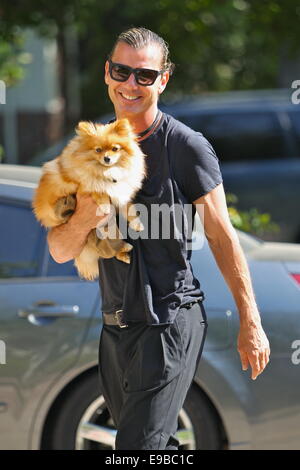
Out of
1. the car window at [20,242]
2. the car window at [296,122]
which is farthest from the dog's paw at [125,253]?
the car window at [296,122]

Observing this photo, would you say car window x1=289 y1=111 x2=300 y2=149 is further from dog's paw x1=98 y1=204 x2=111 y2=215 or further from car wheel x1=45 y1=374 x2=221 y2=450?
dog's paw x1=98 y1=204 x2=111 y2=215

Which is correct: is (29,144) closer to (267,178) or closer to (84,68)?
(84,68)

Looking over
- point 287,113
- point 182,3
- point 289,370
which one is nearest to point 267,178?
point 287,113

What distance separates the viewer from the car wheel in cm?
404

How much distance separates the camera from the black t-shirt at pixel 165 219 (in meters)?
2.89

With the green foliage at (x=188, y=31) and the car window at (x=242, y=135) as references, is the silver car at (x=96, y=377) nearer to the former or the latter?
the green foliage at (x=188, y=31)

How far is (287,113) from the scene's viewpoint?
962cm

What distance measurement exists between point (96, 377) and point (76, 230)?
51.5 inches

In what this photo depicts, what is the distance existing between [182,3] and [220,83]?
14.0 meters

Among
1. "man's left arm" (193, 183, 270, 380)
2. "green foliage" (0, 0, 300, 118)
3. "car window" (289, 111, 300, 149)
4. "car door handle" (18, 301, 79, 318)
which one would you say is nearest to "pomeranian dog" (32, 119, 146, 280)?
"man's left arm" (193, 183, 270, 380)

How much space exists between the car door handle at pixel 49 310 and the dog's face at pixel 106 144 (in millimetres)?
1313

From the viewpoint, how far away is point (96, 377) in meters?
4.06

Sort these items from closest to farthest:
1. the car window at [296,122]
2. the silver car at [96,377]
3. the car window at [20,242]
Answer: the silver car at [96,377], the car window at [20,242], the car window at [296,122]

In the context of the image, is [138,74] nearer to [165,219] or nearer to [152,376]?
[165,219]
